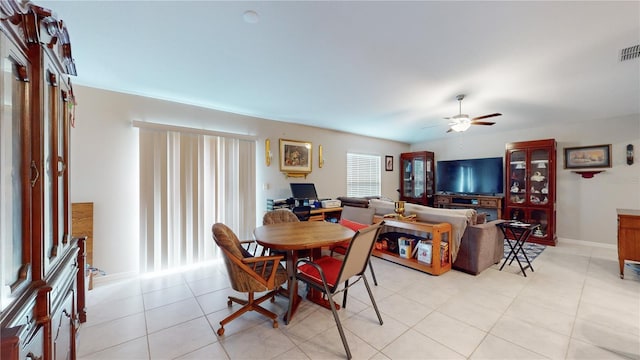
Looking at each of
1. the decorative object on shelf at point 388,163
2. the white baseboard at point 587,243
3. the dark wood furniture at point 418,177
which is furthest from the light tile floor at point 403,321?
the decorative object on shelf at point 388,163

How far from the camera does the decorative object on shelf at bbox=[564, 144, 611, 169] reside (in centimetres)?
437

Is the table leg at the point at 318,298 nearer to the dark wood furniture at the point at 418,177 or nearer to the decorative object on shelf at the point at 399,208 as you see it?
the decorative object on shelf at the point at 399,208

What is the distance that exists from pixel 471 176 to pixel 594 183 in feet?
6.54

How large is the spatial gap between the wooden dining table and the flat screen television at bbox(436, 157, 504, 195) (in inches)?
184

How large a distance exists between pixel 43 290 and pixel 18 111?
0.73 meters

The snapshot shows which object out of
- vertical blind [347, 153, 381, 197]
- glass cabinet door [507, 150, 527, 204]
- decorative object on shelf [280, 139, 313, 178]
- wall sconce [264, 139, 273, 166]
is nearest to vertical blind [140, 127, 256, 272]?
wall sconce [264, 139, 273, 166]

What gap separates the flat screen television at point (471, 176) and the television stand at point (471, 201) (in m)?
0.17

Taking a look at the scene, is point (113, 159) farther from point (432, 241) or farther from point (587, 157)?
point (587, 157)

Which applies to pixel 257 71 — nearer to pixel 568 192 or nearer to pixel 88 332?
pixel 88 332

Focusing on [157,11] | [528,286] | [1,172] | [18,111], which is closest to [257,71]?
[157,11]

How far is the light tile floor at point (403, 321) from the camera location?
1755mm

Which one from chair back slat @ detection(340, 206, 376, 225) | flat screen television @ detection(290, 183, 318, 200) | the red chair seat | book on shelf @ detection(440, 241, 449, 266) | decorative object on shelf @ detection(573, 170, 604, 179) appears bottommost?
book on shelf @ detection(440, 241, 449, 266)

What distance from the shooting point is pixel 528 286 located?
2.79 meters

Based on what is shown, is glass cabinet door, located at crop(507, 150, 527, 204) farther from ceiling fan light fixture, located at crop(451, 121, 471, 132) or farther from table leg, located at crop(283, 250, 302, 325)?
table leg, located at crop(283, 250, 302, 325)
